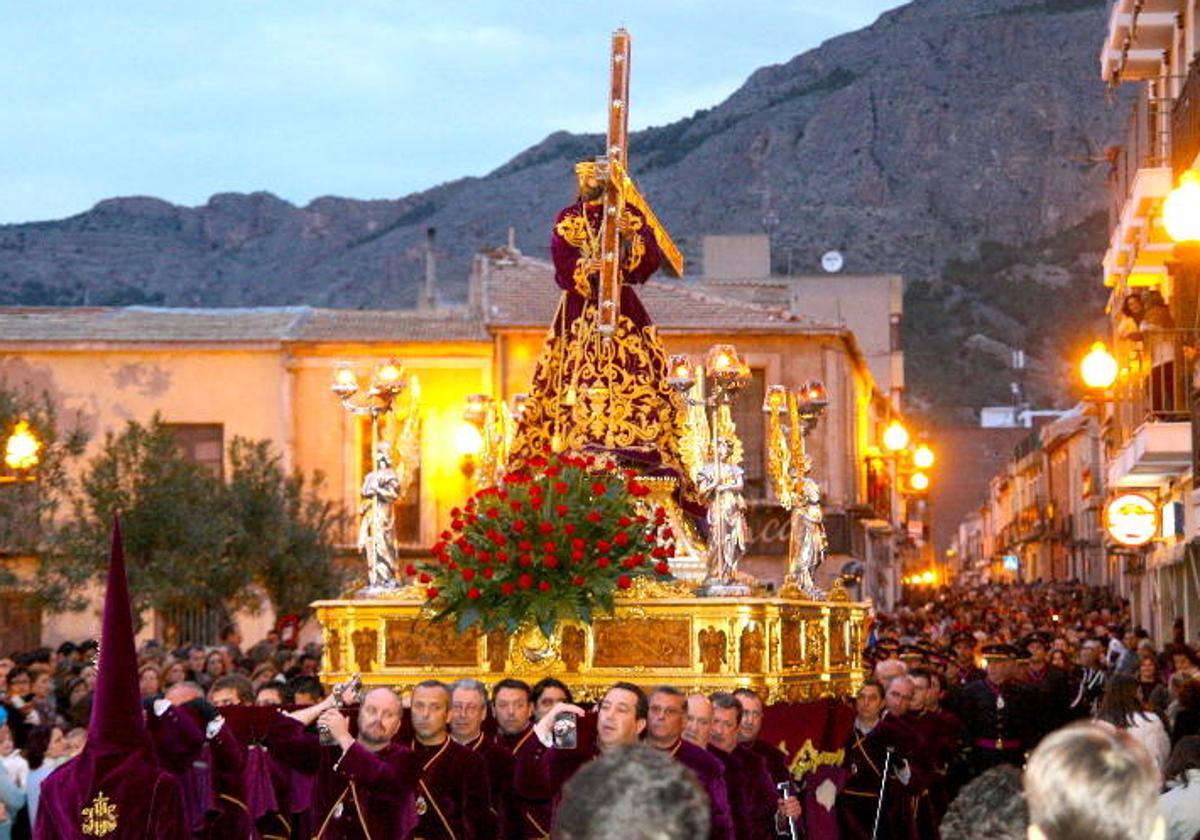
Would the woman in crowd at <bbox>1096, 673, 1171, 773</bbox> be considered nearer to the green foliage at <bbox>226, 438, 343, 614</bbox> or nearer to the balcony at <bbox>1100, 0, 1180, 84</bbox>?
the balcony at <bbox>1100, 0, 1180, 84</bbox>

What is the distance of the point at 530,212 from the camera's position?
15188cm

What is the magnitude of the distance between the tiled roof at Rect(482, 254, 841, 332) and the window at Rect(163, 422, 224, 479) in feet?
16.8

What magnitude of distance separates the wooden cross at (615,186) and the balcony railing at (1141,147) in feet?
38.1

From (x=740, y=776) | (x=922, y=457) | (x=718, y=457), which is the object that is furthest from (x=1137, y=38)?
(x=740, y=776)

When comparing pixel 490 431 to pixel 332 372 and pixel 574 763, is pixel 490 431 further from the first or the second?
pixel 332 372

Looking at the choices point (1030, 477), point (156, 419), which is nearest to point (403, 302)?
point (1030, 477)

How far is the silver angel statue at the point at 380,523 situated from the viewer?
1520 centimetres

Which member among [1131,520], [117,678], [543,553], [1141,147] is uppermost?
[1141,147]

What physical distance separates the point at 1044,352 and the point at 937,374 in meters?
11.9

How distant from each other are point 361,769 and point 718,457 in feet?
13.9

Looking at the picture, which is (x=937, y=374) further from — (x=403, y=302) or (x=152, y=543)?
(x=152, y=543)

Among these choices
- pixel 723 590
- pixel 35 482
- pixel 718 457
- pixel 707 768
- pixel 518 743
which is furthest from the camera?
pixel 35 482

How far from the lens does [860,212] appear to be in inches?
6575

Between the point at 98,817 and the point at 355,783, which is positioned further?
the point at 355,783
